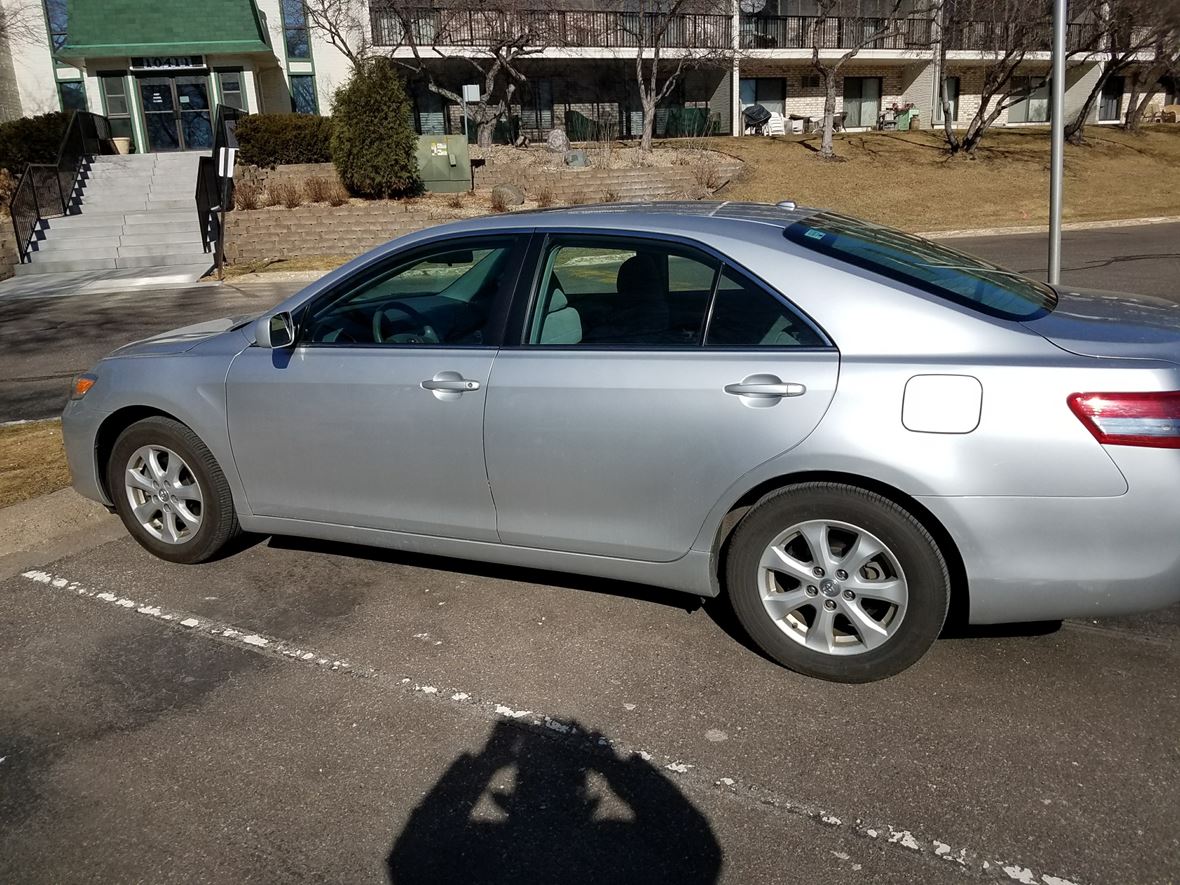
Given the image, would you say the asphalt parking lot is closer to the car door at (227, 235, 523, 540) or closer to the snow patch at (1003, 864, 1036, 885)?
the snow patch at (1003, 864, 1036, 885)

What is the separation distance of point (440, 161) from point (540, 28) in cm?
902

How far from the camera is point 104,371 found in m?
4.82

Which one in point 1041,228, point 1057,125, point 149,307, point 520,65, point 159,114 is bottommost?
point 1041,228

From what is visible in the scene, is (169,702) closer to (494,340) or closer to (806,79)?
(494,340)

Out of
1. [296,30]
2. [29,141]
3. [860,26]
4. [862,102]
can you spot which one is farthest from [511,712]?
[862,102]

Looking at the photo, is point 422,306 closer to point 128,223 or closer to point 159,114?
point 128,223

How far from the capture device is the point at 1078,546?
3178mm

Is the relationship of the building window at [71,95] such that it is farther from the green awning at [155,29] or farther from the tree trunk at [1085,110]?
the tree trunk at [1085,110]

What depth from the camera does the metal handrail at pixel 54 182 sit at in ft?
71.3

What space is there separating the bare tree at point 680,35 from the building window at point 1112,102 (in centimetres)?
2072

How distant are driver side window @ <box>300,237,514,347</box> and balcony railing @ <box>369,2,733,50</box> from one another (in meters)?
29.1

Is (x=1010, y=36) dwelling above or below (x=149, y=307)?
above

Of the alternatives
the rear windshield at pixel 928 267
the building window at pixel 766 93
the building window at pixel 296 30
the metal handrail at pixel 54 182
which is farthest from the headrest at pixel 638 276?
the building window at pixel 766 93

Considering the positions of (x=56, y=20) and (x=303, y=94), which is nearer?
(x=56, y=20)
